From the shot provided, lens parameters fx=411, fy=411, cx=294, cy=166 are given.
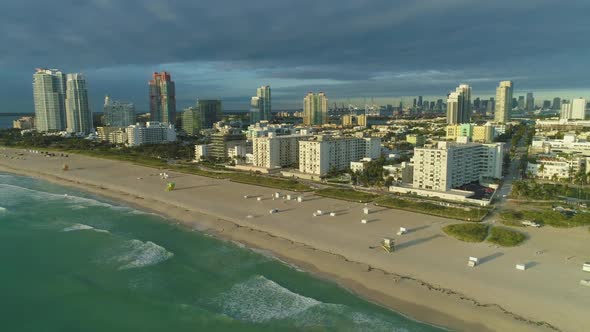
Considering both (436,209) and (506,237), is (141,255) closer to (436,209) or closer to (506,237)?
(436,209)

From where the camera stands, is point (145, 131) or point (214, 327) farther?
point (145, 131)

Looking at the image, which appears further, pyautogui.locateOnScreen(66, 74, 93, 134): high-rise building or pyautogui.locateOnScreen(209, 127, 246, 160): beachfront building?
pyautogui.locateOnScreen(66, 74, 93, 134): high-rise building

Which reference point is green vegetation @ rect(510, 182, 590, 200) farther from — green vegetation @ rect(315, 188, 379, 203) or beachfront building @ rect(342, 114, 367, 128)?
beachfront building @ rect(342, 114, 367, 128)

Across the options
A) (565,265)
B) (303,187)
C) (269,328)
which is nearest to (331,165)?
(303,187)

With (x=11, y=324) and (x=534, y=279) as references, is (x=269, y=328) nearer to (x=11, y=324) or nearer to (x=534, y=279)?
(x=11, y=324)

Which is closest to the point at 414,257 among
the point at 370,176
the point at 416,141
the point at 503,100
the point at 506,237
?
the point at 506,237

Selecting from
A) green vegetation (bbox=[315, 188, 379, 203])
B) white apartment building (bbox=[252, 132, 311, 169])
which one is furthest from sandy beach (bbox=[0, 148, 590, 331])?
white apartment building (bbox=[252, 132, 311, 169])
